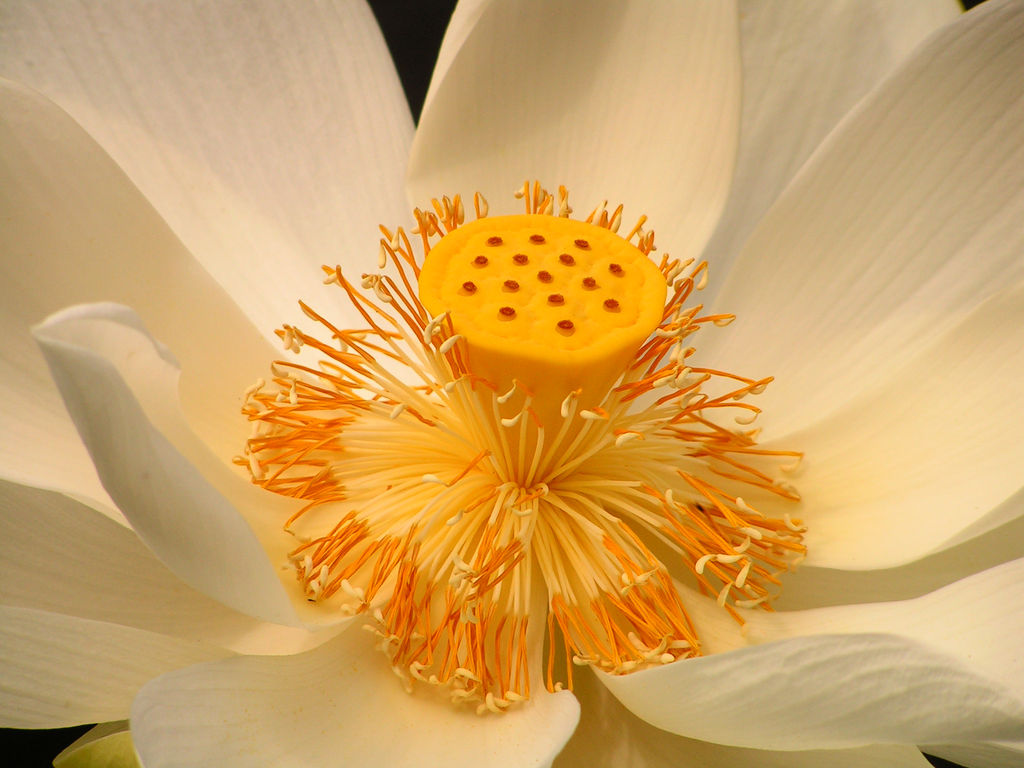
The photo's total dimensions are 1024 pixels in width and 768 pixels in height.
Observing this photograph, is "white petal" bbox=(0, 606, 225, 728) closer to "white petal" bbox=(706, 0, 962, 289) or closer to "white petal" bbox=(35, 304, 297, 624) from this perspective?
"white petal" bbox=(35, 304, 297, 624)

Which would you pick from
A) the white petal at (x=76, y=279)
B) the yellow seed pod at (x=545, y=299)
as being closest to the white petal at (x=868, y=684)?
the yellow seed pod at (x=545, y=299)

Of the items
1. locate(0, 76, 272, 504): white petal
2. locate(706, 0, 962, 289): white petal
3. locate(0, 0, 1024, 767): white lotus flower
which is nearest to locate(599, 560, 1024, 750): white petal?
locate(0, 0, 1024, 767): white lotus flower

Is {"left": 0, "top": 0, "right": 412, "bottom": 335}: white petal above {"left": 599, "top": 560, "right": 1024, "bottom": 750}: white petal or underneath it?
above

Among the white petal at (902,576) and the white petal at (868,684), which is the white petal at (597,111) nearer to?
the white petal at (902,576)

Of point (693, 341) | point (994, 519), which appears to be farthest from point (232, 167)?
point (994, 519)

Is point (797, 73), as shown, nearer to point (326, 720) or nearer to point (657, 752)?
point (657, 752)

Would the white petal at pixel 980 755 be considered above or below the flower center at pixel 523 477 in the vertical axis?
below
